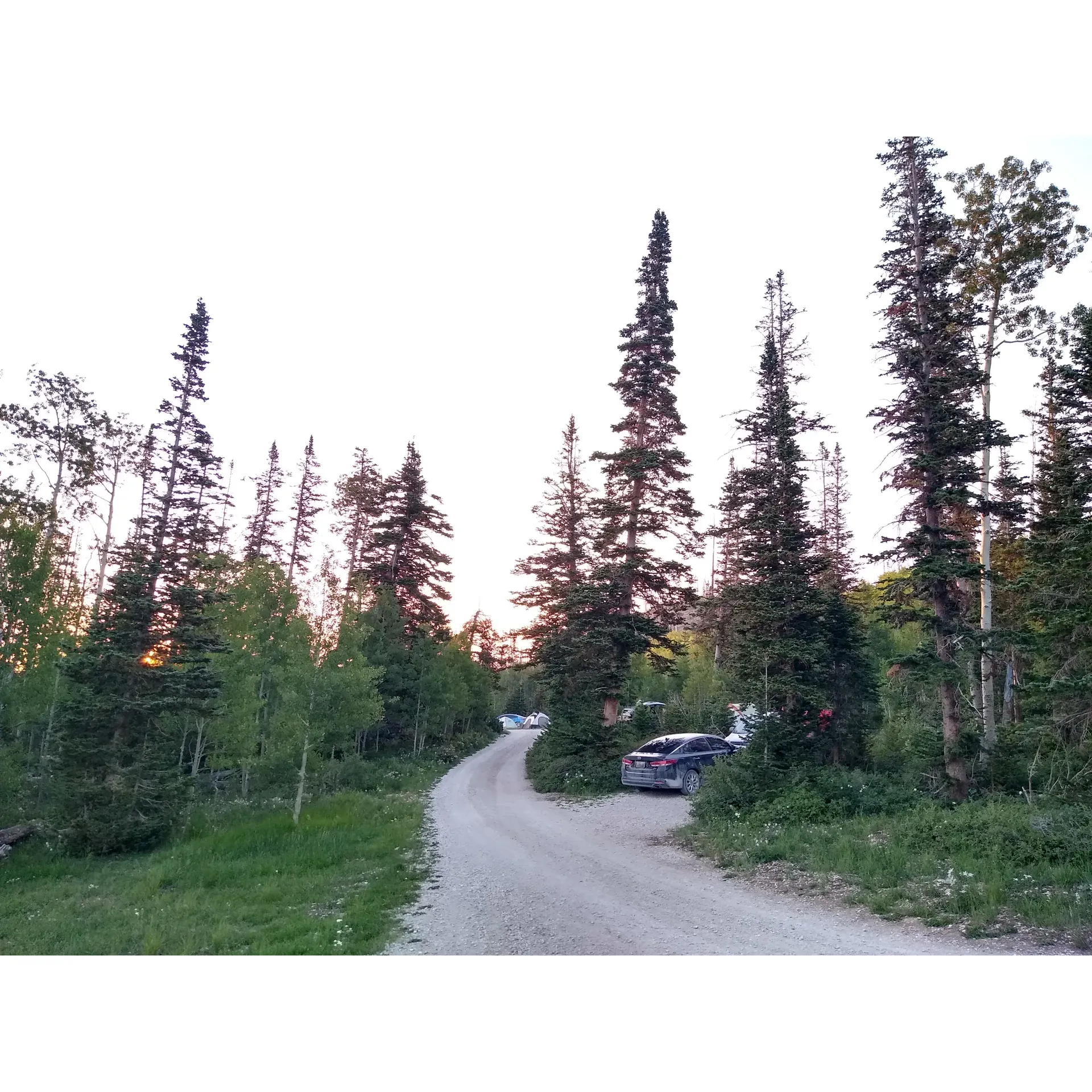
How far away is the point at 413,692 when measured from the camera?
31500 millimetres

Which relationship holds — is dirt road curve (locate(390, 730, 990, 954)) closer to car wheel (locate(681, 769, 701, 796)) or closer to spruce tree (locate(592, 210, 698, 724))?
car wheel (locate(681, 769, 701, 796))

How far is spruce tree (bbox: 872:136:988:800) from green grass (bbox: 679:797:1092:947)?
133 inches

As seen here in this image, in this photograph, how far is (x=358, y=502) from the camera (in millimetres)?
39406

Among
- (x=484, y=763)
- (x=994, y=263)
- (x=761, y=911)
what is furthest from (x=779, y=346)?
(x=484, y=763)

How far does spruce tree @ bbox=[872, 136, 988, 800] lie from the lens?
12922 mm

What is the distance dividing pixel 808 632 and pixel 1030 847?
8996 millimetres

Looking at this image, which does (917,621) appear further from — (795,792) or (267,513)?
(267,513)

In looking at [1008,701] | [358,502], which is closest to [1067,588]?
[1008,701]

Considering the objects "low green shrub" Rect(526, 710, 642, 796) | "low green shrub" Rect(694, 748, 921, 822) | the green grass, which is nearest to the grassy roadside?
"low green shrub" Rect(526, 710, 642, 796)

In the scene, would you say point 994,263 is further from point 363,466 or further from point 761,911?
point 363,466

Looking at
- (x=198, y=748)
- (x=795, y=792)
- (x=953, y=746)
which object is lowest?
(x=198, y=748)

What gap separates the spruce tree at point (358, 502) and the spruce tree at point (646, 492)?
17.6m

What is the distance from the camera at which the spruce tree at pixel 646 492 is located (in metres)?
22.7

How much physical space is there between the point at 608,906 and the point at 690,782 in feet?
34.3
